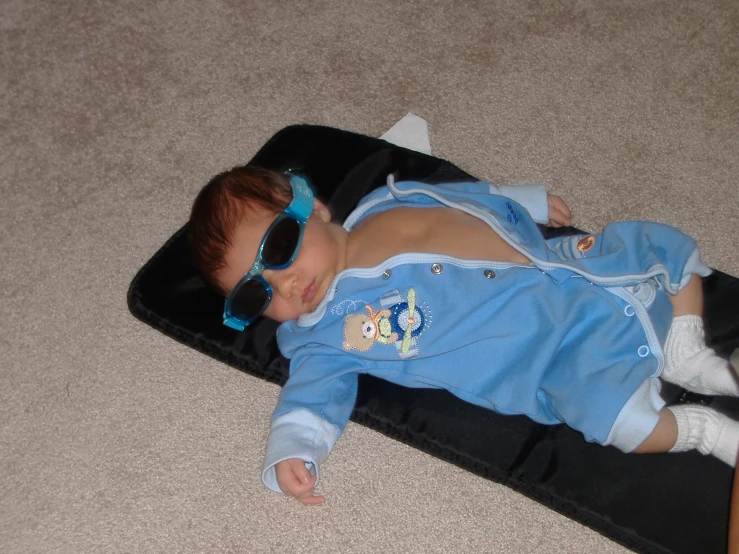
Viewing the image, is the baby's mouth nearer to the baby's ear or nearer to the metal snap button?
the baby's ear

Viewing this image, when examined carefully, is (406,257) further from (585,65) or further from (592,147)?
(585,65)

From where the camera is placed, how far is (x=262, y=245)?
1.12 metres

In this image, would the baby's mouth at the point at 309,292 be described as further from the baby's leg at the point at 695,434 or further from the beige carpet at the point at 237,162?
the baby's leg at the point at 695,434

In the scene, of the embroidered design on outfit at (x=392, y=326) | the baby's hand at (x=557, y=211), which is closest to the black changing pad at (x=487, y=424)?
the baby's hand at (x=557, y=211)

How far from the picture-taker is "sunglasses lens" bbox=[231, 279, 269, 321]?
1.15 meters

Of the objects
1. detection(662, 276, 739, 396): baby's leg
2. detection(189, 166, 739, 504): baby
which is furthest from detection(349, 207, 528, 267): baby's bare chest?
detection(662, 276, 739, 396): baby's leg

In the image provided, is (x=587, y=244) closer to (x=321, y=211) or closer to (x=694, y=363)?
(x=694, y=363)

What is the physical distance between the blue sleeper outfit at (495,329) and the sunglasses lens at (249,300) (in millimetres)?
84

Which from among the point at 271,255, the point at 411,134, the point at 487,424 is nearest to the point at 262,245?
the point at 271,255

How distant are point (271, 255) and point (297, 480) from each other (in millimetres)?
350

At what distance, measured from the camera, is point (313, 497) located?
1.14m

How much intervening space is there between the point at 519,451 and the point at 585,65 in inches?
35.7

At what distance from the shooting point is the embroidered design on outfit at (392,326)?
1.15 metres

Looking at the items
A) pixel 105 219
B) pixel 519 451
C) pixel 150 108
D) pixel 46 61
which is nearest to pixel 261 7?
pixel 150 108
